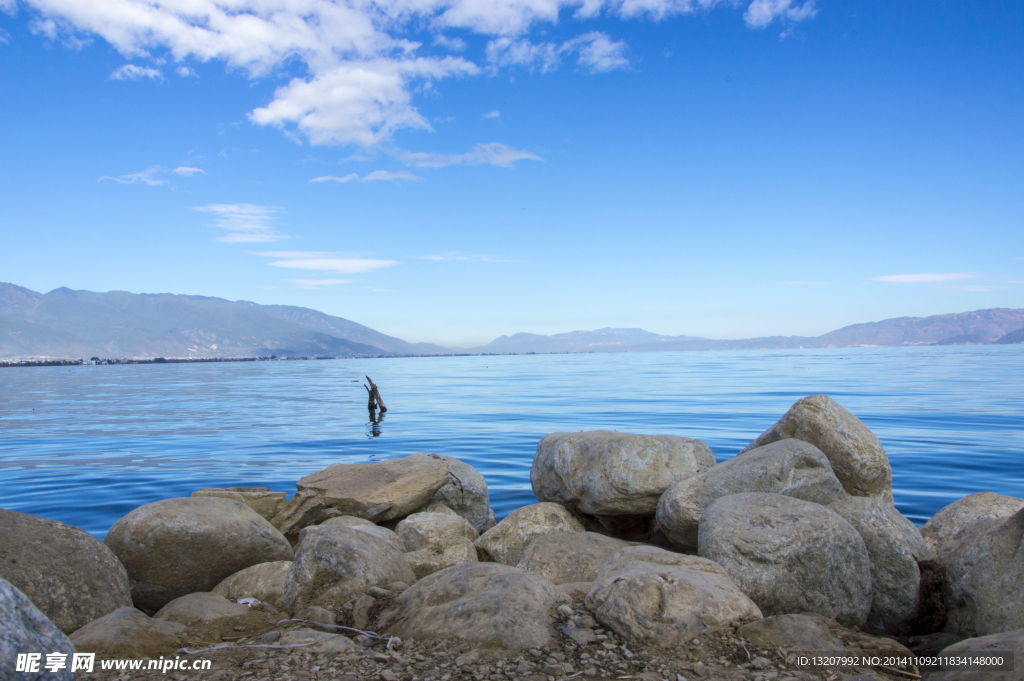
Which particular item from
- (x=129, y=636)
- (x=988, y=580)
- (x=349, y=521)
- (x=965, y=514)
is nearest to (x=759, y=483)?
(x=988, y=580)

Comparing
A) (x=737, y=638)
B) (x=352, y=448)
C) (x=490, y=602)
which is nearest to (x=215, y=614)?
(x=490, y=602)

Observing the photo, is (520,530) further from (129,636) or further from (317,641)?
(129,636)

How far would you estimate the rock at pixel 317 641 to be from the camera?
463cm

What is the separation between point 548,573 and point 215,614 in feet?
11.2

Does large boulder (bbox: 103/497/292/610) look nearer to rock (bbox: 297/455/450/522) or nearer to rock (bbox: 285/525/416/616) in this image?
rock (bbox: 285/525/416/616)

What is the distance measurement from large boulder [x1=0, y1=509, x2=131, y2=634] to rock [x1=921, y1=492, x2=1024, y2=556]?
9480 millimetres

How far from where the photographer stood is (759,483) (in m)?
7.52

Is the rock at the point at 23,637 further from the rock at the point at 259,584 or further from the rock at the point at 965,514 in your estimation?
the rock at the point at 965,514

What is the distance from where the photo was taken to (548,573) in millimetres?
6805

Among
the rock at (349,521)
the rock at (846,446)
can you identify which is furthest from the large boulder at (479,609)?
the rock at (846,446)

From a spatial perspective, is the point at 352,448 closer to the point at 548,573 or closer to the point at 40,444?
the point at 40,444

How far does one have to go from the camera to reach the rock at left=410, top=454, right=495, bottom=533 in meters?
11.3

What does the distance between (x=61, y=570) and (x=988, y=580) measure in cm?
893

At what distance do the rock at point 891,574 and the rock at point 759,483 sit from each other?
78 centimetres
